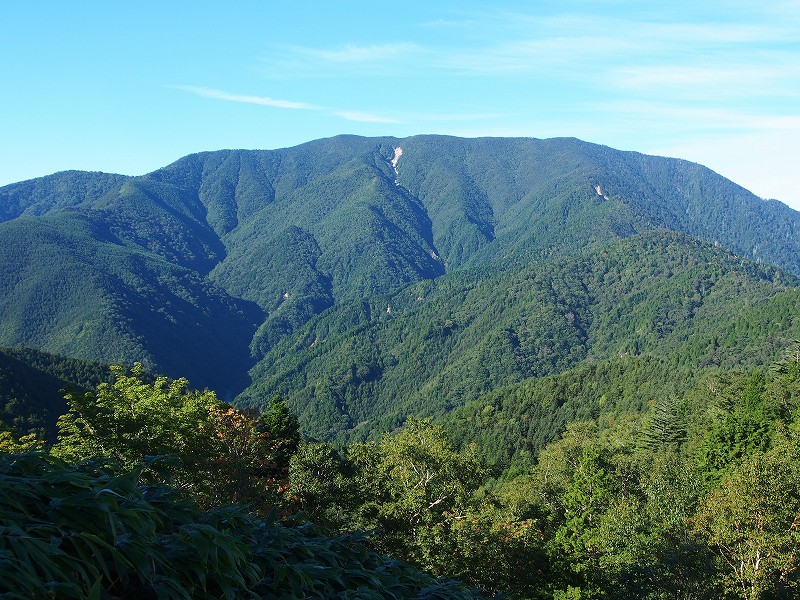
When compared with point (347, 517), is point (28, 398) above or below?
below

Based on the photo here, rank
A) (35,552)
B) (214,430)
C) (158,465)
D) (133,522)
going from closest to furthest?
1. (35,552)
2. (133,522)
3. (158,465)
4. (214,430)

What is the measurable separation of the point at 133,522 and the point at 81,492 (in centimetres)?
65

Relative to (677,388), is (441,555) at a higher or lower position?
higher

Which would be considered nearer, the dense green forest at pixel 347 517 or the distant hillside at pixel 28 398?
the dense green forest at pixel 347 517

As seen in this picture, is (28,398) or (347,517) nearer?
(347,517)

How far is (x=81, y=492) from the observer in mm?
6137

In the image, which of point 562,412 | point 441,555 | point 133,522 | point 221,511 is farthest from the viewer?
point 562,412

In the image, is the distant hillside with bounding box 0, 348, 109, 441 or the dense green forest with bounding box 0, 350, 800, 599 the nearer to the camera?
the dense green forest with bounding box 0, 350, 800, 599

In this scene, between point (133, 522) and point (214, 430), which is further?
point (214, 430)

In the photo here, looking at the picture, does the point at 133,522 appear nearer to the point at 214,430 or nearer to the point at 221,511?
the point at 221,511

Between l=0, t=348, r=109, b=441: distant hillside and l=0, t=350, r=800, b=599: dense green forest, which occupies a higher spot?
l=0, t=350, r=800, b=599: dense green forest

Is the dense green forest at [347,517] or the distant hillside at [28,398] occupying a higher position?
the dense green forest at [347,517]

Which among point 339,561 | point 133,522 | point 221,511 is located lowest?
point 339,561

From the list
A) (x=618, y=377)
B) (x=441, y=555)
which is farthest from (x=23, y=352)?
(x=441, y=555)
